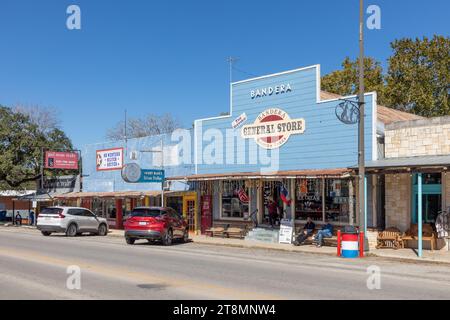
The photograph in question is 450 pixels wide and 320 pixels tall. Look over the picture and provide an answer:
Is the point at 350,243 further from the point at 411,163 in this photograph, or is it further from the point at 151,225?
the point at 151,225

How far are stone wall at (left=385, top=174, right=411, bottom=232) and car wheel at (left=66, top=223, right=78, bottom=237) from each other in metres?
15.9

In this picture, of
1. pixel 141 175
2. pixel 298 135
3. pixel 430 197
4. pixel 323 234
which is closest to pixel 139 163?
pixel 141 175

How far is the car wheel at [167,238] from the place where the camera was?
22.5m

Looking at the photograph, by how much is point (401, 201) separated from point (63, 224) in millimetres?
16573

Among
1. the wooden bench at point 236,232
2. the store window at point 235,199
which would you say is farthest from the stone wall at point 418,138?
the wooden bench at point 236,232

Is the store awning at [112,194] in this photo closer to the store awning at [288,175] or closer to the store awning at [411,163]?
the store awning at [288,175]

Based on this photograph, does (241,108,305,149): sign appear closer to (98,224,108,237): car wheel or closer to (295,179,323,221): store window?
(295,179,323,221): store window

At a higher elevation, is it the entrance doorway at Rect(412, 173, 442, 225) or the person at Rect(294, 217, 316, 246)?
the entrance doorway at Rect(412, 173, 442, 225)

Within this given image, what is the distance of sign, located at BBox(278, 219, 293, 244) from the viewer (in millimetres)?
23422

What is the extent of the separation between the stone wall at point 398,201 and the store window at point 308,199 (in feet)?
10.2

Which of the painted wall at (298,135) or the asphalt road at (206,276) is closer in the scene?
the asphalt road at (206,276)

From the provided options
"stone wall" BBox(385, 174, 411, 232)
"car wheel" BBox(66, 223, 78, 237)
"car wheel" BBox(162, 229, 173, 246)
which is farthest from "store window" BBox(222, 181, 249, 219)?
"car wheel" BBox(66, 223, 78, 237)

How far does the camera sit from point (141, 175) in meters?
28.3
